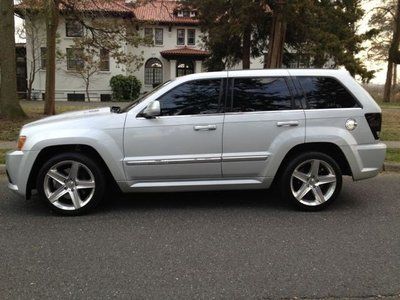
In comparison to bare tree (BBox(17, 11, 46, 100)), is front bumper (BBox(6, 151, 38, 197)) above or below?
below

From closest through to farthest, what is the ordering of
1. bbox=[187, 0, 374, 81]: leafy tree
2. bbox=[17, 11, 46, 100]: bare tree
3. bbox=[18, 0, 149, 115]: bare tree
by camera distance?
bbox=[18, 0, 149, 115]: bare tree < bbox=[187, 0, 374, 81]: leafy tree < bbox=[17, 11, 46, 100]: bare tree

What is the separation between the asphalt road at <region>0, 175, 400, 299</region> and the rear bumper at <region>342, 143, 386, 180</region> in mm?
497

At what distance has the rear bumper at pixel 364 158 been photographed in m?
5.92

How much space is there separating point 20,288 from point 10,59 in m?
11.3

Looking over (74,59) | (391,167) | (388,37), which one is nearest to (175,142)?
(391,167)

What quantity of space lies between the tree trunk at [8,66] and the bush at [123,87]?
76.3ft

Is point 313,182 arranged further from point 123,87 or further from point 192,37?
point 192,37

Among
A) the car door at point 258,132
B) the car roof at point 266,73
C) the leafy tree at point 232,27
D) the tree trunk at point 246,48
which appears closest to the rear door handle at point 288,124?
the car door at point 258,132

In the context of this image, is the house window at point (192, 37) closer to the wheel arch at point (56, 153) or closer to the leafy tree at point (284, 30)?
the leafy tree at point (284, 30)

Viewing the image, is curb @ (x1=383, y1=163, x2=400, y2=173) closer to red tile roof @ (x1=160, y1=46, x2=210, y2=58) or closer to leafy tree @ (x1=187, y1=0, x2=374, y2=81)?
leafy tree @ (x1=187, y1=0, x2=374, y2=81)

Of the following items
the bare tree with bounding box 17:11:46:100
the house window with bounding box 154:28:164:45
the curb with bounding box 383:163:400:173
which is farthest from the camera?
the house window with bounding box 154:28:164:45

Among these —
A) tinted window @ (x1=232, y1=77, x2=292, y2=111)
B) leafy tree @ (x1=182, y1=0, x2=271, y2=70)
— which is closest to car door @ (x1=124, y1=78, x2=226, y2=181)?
tinted window @ (x1=232, y1=77, x2=292, y2=111)

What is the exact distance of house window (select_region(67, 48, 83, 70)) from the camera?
33.0 meters

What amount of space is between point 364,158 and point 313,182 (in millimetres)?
707
